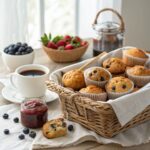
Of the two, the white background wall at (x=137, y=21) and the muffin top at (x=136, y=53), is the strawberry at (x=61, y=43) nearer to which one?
the muffin top at (x=136, y=53)

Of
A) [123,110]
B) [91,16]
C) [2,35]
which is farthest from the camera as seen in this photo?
[91,16]

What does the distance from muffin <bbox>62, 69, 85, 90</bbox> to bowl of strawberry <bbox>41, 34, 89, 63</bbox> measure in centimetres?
42

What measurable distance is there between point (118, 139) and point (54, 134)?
0.63ft

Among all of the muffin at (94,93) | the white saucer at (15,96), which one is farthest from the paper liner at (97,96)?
the white saucer at (15,96)

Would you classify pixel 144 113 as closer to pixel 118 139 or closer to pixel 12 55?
pixel 118 139

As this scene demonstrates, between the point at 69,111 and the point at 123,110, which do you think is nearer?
the point at 123,110

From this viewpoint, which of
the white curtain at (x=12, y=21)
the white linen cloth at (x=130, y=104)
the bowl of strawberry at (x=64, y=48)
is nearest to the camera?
the white linen cloth at (x=130, y=104)

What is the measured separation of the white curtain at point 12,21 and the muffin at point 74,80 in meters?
1.04

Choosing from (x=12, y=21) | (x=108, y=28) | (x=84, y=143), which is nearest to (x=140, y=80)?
(x=84, y=143)

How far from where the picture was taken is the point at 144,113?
124 centimetres

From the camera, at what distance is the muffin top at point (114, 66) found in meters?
1.37

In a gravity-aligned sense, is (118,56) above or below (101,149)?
above

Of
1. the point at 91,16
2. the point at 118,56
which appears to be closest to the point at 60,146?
the point at 118,56

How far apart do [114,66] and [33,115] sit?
0.34 m
